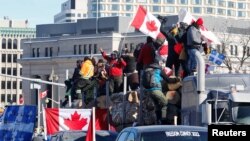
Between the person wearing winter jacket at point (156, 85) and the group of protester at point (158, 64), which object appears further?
the group of protester at point (158, 64)

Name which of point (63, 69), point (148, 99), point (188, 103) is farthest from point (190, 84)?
point (63, 69)

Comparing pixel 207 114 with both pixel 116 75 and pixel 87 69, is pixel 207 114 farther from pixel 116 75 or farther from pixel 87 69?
pixel 87 69

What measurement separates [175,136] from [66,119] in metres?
11.0

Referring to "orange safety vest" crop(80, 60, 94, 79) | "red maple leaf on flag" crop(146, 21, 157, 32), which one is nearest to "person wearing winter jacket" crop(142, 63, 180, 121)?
"red maple leaf on flag" crop(146, 21, 157, 32)

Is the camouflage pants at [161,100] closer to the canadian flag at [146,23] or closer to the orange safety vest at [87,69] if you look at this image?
the canadian flag at [146,23]

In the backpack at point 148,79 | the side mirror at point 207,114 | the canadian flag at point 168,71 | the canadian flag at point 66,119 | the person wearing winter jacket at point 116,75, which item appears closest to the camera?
the side mirror at point 207,114

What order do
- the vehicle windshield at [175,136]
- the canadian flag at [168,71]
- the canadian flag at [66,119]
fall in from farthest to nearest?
1. the canadian flag at [66,119]
2. the canadian flag at [168,71]
3. the vehicle windshield at [175,136]

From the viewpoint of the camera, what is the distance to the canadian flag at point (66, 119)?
86.1 ft

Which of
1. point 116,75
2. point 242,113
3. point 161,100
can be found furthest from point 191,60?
point 116,75

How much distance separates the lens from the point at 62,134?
72.3ft

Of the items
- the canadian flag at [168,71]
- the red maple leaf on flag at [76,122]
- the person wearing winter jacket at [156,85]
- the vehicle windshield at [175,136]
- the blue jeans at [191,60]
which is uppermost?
the blue jeans at [191,60]

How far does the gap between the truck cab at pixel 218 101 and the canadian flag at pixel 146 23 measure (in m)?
5.97

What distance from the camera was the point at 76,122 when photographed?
2656cm

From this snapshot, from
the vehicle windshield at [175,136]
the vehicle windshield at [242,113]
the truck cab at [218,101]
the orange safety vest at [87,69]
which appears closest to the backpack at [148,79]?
the truck cab at [218,101]
